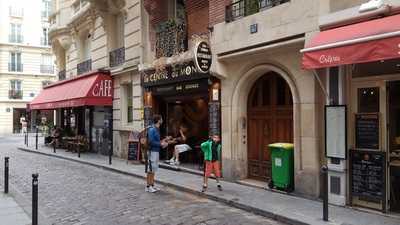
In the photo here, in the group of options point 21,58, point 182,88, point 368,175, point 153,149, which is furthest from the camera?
point 21,58

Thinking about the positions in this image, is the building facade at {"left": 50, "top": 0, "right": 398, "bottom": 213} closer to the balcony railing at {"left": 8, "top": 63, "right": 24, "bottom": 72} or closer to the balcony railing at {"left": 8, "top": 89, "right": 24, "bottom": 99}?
the balcony railing at {"left": 8, "top": 89, "right": 24, "bottom": 99}

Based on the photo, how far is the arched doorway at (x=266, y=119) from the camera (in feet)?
38.2

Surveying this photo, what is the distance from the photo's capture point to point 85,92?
20859 millimetres

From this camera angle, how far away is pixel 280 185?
10.7 meters

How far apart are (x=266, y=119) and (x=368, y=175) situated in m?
3.77

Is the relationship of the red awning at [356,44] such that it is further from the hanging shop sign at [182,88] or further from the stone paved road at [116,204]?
the hanging shop sign at [182,88]

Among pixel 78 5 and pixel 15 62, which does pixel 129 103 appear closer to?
pixel 78 5

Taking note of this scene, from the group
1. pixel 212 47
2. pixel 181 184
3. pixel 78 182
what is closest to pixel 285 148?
pixel 181 184

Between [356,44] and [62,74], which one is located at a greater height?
[62,74]

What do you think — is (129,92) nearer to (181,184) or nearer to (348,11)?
(181,184)

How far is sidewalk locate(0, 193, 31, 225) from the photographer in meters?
8.23

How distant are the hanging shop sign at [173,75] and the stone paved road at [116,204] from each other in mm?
3583

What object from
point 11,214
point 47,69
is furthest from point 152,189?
point 47,69

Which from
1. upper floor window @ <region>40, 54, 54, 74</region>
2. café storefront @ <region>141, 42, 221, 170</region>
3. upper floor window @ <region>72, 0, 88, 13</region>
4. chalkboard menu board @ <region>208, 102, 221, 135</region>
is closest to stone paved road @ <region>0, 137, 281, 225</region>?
chalkboard menu board @ <region>208, 102, 221, 135</region>
